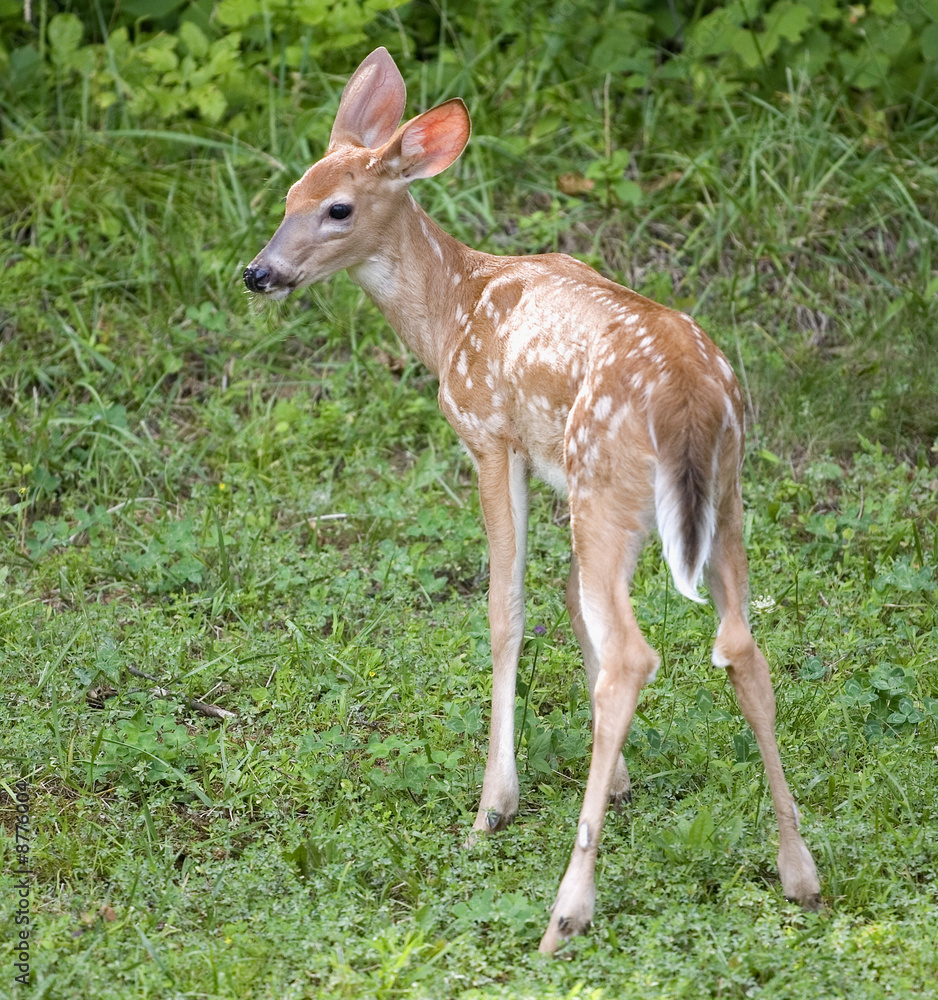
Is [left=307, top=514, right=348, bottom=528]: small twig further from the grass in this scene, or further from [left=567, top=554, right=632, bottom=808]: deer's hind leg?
[left=567, top=554, right=632, bottom=808]: deer's hind leg

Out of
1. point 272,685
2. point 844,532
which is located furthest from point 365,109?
point 844,532

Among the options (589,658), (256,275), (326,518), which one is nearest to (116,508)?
(326,518)

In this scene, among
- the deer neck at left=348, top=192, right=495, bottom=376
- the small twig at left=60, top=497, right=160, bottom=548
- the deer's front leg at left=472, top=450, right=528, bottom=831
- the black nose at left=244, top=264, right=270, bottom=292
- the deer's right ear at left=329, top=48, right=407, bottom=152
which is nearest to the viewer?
the deer's front leg at left=472, top=450, right=528, bottom=831

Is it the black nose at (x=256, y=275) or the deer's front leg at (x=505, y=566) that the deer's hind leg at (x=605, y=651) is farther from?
the black nose at (x=256, y=275)

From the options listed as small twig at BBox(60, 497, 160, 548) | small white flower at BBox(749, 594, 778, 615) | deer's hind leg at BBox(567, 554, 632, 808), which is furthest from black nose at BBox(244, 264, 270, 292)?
small white flower at BBox(749, 594, 778, 615)

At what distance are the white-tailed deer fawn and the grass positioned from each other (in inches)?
9.9

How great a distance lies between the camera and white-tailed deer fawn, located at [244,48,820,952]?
330cm

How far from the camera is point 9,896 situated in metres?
3.44

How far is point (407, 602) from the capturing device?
5191 millimetres

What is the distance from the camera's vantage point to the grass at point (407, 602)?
3318 mm

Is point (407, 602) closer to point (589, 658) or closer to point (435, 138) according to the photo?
point (589, 658)

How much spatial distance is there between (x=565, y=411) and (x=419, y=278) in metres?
0.91

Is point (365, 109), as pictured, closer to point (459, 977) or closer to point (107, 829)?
point (107, 829)

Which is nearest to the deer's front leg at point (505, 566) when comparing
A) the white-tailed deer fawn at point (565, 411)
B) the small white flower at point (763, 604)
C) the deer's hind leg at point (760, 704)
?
the white-tailed deer fawn at point (565, 411)
